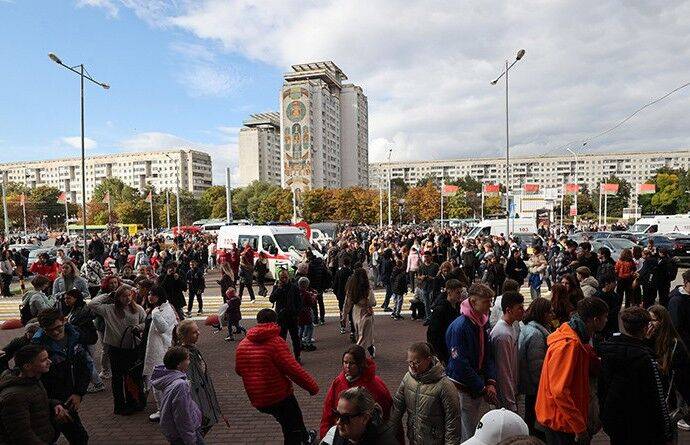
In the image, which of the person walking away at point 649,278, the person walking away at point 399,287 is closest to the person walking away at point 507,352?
the person walking away at point 399,287

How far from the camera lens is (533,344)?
14.3 ft

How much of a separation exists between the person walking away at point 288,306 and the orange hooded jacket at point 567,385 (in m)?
5.06

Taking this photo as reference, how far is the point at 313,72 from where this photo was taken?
4961 inches

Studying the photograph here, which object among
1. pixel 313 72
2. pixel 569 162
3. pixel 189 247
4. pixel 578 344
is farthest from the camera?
pixel 569 162

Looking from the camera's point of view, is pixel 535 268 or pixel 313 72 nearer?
pixel 535 268

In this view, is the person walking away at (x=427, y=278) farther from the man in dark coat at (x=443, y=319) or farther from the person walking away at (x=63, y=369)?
the person walking away at (x=63, y=369)

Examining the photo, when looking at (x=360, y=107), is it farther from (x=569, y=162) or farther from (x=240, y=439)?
(x=240, y=439)

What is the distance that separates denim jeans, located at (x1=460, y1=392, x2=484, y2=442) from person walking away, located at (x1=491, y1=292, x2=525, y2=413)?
0.27 m

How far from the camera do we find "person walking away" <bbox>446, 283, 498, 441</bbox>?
393 cm

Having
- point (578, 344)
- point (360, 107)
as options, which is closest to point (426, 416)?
point (578, 344)

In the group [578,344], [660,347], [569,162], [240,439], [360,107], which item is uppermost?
[360,107]

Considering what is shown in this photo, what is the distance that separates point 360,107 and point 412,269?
5362 inches

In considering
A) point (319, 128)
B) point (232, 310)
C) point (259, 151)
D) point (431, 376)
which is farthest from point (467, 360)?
point (259, 151)

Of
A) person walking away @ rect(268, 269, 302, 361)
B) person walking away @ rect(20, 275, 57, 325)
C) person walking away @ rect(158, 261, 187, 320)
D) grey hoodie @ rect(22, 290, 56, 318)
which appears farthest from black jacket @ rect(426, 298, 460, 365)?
person walking away @ rect(158, 261, 187, 320)
